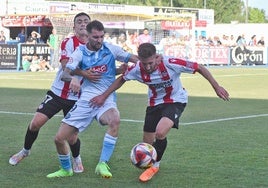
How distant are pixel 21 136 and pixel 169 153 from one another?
3.05m

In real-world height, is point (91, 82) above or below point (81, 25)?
below

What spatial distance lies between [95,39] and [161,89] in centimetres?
109

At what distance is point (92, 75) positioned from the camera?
8664 millimetres

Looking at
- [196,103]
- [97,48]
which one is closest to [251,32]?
[196,103]

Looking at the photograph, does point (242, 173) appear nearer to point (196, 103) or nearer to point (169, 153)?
point (169, 153)

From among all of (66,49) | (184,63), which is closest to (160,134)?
(184,63)

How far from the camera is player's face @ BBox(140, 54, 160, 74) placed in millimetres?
8305

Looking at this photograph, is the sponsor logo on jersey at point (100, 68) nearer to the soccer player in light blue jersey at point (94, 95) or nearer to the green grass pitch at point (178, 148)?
the soccer player in light blue jersey at point (94, 95)

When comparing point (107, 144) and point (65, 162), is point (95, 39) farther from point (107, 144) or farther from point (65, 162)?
point (65, 162)

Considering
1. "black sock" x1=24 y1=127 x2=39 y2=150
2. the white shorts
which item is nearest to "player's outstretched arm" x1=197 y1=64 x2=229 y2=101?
the white shorts

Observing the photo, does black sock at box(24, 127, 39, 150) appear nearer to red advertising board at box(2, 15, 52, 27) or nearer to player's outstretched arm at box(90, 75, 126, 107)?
player's outstretched arm at box(90, 75, 126, 107)

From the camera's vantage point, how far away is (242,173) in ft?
29.2

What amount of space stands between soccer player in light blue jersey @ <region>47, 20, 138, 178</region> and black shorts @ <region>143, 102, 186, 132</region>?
0.58 meters

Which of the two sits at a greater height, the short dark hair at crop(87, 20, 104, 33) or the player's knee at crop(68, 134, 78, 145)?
the short dark hair at crop(87, 20, 104, 33)
